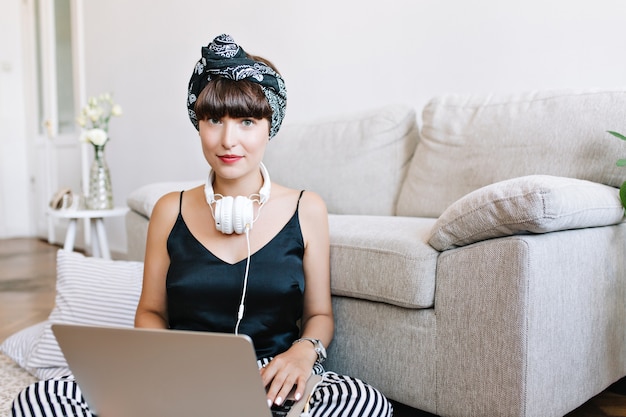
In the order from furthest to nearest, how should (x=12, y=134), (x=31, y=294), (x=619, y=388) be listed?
(x=12, y=134) → (x=31, y=294) → (x=619, y=388)

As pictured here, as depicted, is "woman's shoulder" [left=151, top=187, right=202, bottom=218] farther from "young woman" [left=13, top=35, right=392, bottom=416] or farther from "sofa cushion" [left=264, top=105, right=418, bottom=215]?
"sofa cushion" [left=264, top=105, right=418, bottom=215]

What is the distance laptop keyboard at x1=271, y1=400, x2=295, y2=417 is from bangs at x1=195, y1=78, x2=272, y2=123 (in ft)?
1.83

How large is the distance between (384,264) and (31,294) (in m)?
2.43

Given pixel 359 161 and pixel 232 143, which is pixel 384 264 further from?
pixel 359 161

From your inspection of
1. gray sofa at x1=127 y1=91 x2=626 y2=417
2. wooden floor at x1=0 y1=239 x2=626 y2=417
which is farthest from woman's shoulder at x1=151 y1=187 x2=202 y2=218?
wooden floor at x1=0 y1=239 x2=626 y2=417

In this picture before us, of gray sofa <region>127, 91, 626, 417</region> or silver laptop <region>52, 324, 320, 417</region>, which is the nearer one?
silver laptop <region>52, 324, 320, 417</region>

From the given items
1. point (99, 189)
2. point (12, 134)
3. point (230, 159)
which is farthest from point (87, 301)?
point (12, 134)

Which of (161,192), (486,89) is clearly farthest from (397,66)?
(161,192)

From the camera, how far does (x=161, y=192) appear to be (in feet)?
7.50

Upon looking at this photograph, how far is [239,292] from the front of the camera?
1.30 m

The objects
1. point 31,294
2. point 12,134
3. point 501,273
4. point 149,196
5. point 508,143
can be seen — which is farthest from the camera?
point 12,134

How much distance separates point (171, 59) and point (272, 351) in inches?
112

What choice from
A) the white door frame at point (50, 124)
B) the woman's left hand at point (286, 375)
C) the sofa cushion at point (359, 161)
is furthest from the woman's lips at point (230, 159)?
the white door frame at point (50, 124)

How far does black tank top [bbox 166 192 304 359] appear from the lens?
131cm
